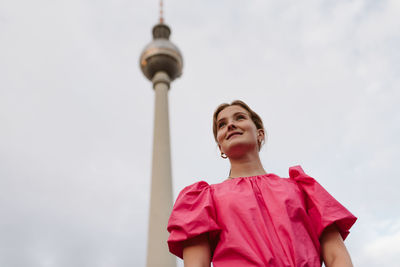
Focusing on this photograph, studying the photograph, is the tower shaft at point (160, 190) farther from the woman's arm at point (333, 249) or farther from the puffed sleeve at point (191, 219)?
the woman's arm at point (333, 249)

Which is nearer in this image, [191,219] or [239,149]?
[191,219]

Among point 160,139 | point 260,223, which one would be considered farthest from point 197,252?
point 160,139

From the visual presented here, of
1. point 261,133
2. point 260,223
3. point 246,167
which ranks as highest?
point 261,133

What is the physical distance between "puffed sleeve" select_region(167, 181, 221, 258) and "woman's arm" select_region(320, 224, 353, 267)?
81 cm

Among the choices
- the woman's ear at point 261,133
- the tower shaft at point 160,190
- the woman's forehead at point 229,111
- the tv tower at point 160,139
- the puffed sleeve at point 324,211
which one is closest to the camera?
the puffed sleeve at point 324,211

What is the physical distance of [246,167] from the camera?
3.56m

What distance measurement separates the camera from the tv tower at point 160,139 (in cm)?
2120

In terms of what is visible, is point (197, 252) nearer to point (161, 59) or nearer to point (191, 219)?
point (191, 219)

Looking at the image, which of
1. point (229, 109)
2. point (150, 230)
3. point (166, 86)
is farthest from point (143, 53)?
point (229, 109)

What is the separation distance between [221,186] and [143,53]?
34013 mm

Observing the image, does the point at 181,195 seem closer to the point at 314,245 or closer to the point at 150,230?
the point at 314,245

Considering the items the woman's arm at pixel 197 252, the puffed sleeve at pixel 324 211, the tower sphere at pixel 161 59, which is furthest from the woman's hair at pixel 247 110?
the tower sphere at pixel 161 59

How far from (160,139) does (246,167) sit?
22573 millimetres

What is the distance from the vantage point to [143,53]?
36.0 metres
